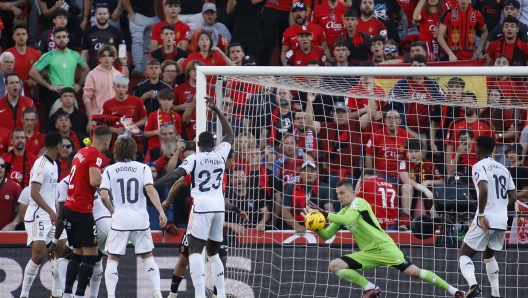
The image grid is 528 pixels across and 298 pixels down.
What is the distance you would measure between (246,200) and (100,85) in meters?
4.03

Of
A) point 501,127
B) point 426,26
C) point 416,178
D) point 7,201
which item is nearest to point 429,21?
point 426,26

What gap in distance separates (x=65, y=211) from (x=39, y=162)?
3.18 feet

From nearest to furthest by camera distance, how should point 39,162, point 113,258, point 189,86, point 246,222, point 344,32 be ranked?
point 113,258, point 39,162, point 246,222, point 189,86, point 344,32

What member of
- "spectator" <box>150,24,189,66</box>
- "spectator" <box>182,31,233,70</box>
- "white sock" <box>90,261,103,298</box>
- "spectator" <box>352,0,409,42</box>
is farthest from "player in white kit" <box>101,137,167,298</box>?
"spectator" <box>352,0,409,42</box>

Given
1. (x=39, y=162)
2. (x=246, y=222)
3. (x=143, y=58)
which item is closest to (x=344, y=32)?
(x=143, y=58)

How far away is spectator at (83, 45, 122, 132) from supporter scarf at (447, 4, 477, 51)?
227 inches

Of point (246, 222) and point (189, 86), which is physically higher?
point (189, 86)

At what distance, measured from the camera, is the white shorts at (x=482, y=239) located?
11352mm

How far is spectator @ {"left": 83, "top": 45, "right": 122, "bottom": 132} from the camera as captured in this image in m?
15.1

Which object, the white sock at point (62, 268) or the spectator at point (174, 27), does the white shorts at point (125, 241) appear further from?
the spectator at point (174, 27)

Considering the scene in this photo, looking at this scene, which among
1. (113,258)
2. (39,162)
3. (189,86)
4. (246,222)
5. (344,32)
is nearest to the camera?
(113,258)

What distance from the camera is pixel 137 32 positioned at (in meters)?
16.7

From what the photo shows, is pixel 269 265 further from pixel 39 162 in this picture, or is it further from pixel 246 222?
pixel 39 162

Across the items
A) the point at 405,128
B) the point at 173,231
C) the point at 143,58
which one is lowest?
the point at 173,231
